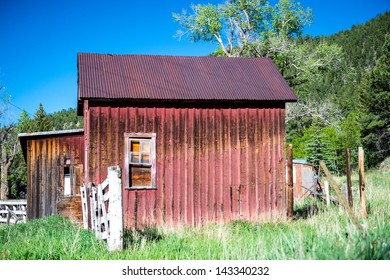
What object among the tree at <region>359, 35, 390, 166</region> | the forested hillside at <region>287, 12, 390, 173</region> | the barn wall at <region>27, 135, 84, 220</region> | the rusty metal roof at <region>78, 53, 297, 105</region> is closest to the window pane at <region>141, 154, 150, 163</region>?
the rusty metal roof at <region>78, 53, 297, 105</region>

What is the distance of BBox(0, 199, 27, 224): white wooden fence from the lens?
1611 cm

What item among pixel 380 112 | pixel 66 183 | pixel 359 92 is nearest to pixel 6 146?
pixel 66 183

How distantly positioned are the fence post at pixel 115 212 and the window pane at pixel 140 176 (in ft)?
11.9

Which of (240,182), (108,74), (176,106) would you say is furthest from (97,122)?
(240,182)

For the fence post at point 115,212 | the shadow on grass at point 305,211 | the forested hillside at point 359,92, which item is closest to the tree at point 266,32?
the forested hillside at point 359,92

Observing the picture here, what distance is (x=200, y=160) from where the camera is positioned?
10328 millimetres

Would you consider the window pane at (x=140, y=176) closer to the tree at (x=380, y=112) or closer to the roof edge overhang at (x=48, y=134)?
the roof edge overhang at (x=48, y=134)

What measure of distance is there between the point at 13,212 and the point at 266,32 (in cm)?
1572

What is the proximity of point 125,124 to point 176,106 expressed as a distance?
138 centimetres

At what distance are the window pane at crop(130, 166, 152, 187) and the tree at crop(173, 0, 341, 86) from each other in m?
13.6

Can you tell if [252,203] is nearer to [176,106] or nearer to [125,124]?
[176,106]

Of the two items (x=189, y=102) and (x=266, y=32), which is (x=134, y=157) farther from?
(x=266, y=32)

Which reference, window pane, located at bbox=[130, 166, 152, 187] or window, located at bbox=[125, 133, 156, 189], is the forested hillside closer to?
window, located at bbox=[125, 133, 156, 189]
